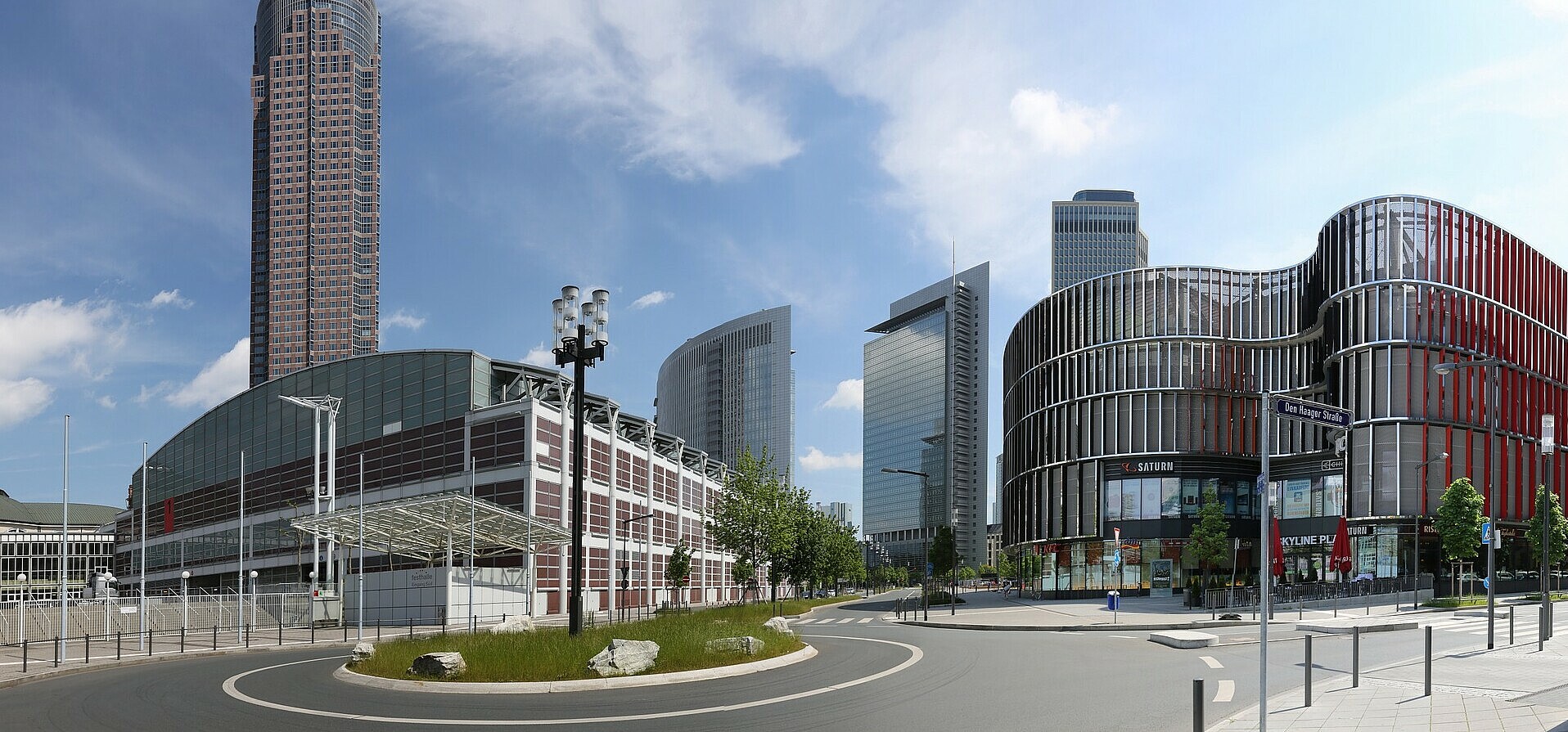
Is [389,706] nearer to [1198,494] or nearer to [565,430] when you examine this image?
[565,430]

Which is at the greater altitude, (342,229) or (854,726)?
(342,229)

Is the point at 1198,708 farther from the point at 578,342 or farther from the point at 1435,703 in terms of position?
the point at 578,342

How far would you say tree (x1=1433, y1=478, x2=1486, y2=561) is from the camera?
198 feet

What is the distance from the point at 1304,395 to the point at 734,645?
7772 cm

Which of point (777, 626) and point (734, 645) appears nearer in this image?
point (734, 645)

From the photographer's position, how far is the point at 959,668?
22172 mm

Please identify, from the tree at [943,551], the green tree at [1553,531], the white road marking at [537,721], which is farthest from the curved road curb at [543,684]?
the tree at [943,551]

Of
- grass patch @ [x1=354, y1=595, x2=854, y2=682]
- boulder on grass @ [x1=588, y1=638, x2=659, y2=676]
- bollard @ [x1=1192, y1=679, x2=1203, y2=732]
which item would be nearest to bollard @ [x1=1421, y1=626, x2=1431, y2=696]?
bollard @ [x1=1192, y1=679, x2=1203, y2=732]

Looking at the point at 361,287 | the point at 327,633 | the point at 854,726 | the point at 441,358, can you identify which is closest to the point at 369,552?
the point at 441,358

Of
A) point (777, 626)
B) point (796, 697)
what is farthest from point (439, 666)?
point (777, 626)

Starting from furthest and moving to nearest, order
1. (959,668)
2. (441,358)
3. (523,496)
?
(441,358)
(523,496)
(959,668)

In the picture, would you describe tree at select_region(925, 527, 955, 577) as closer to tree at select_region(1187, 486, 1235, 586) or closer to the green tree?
tree at select_region(1187, 486, 1235, 586)

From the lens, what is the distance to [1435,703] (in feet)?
49.5

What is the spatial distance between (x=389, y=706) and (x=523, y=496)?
4523 centimetres
